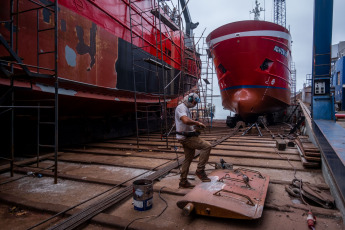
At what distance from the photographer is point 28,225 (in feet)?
7.02

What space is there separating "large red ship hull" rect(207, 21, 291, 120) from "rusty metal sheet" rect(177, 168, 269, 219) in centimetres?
699

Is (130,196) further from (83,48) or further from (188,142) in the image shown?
(83,48)

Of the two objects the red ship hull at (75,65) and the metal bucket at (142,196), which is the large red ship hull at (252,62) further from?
the metal bucket at (142,196)

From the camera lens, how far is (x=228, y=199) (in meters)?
2.23

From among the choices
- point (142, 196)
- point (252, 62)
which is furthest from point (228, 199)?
point (252, 62)

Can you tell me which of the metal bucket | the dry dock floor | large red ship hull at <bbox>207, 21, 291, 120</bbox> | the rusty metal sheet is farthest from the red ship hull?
large red ship hull at <bbox>207, 21, 291, 120</bbox>

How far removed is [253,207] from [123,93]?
575cm

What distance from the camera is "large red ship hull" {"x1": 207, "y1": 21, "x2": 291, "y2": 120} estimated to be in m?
8.80

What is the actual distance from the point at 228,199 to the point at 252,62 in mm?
7738

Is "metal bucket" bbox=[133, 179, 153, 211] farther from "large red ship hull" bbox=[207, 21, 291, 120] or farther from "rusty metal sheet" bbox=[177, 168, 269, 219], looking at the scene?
"large red ship hull" bbox=[207, 21, 291, 120]

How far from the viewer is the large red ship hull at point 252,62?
8805mm

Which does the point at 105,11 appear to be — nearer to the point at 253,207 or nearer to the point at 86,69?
the point at 86,69

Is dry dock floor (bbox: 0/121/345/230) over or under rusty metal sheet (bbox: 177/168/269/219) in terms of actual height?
under

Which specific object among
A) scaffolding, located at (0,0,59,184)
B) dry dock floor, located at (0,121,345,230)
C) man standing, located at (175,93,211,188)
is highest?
scaffolding, located at (0,0,59,184)
